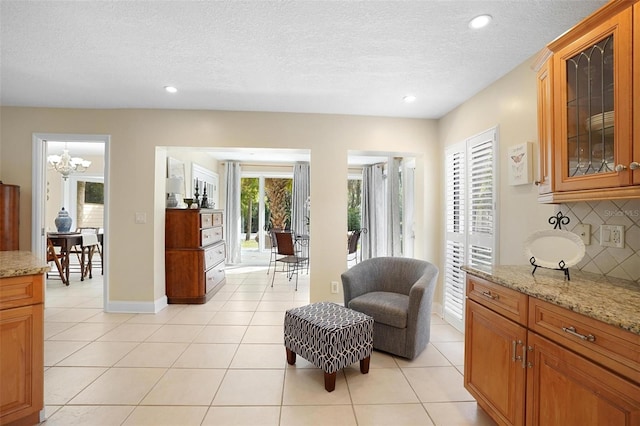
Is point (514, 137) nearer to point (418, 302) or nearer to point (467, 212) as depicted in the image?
point (467, 212)

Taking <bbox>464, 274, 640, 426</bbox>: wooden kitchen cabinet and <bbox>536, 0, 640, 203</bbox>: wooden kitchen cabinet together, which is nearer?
<bbox>464, 274, 640, 426</bbox>: wooden kitchen cabinet

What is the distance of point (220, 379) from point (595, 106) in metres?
2.89

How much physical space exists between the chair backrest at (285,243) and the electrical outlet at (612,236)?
3684 millimetres

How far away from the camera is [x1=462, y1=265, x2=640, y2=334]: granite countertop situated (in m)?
1.03

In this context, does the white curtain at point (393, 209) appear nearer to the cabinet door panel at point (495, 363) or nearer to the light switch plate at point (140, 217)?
the cabinet door panel at point (495, 363)

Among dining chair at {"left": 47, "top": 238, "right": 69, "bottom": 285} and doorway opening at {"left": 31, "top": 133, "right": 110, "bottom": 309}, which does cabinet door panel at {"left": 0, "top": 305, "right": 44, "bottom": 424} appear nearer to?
doorway opening at {"left": 31, "top": 133, "right": 110, "bottom": 309}

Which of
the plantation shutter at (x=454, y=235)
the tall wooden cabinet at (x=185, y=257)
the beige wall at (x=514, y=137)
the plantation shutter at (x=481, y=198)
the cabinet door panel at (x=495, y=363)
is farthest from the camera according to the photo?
the tall wooden cabinet at (x=185, y=257)

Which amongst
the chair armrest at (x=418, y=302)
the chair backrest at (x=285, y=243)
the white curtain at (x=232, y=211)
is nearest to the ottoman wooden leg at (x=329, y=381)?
the chair armrest at (x=418, y=302)

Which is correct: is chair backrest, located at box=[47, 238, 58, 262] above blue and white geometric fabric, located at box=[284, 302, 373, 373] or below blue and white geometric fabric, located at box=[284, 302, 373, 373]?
above

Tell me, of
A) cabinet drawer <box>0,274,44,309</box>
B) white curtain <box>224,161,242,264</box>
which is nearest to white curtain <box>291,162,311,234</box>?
white curtain <box>224,161,242,264</box>

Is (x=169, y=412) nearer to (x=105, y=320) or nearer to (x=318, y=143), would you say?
(x=105, y=320)

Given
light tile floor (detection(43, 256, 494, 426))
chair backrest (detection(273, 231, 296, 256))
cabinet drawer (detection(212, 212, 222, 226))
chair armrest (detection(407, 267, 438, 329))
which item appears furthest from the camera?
chair backrest (detection(273, 231, 296, 256))

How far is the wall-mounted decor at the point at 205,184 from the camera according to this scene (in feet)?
16.2

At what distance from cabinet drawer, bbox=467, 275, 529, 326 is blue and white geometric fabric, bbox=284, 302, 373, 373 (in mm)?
817
